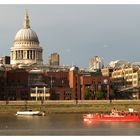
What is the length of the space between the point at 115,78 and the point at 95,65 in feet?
107

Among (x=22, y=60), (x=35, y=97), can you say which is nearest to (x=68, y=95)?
(x=35, y=97)

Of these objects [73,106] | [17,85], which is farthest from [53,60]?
[73,106]

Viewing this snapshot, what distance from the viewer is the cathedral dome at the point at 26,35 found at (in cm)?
14238

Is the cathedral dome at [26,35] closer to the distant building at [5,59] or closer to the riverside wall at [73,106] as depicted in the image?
the distant building at [5,59]

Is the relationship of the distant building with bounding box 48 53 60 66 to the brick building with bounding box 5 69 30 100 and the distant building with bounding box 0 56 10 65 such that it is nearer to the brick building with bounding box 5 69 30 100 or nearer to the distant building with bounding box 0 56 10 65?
the distant building with bounding box 0 56 10 65

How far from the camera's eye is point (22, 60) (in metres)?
141

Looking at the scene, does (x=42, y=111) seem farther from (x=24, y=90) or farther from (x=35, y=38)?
(x=35, y=38)

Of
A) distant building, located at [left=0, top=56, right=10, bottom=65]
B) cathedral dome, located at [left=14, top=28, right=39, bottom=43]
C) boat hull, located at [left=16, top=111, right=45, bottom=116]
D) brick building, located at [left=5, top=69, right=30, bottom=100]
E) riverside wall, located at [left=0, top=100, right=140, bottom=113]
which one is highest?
cathedral dome, located at [left=14, top=28, right=39, bottom=43]

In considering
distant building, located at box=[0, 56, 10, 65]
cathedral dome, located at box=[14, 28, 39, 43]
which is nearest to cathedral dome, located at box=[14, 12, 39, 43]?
cathedral dome, located at box=[14, 28, 39, 43]

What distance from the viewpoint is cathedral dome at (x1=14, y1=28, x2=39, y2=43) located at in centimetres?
14238

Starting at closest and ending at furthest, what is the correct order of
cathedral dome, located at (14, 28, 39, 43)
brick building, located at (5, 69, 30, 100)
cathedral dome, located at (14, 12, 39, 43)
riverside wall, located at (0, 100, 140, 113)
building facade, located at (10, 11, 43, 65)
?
1. riverside wall, located at (0, 100, 140, 113)
2. brick building, located at (5, 69, 30, 100)
3. building facade, located at (10, 11, 43, 65)
4. cathedral dome, located at (14, 28, 39, 43)
5. cathedral dome, located at (14, 12, 39, 43)

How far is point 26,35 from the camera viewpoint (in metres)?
143

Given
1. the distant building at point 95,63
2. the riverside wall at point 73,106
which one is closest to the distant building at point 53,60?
the distant building at point 95,63

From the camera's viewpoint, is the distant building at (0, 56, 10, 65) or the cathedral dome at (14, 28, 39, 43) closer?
the cathedral dome at (14, 28, 39, 43)
